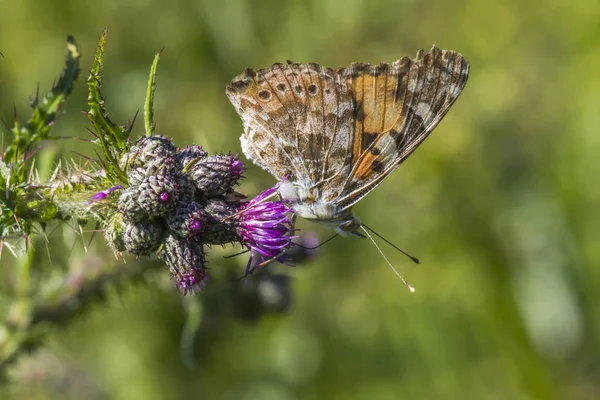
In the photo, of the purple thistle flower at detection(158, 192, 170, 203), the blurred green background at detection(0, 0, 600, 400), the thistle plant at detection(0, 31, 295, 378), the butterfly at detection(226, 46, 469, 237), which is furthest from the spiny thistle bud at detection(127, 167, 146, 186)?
the blurred green background at detection(0, 0, 600, 400)

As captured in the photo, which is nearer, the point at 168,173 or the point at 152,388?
the point at 168,173

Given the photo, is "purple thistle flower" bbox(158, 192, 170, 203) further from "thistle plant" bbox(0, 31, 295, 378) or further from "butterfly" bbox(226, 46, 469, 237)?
"butterfly" bbox(226, 46, 469, 237)

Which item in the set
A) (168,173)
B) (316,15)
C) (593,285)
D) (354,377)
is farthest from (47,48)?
(593,285)

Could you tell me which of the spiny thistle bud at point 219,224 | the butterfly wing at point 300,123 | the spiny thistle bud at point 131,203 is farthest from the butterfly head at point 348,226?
the spiny thistle bud at point 131,203

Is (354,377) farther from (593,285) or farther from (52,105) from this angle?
(52,105)

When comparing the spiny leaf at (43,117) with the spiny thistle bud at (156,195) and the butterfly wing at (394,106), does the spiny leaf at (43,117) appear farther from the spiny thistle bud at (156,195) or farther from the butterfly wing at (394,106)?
the butterfly wing at (394,106)

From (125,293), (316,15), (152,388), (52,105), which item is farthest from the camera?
(316,15)
